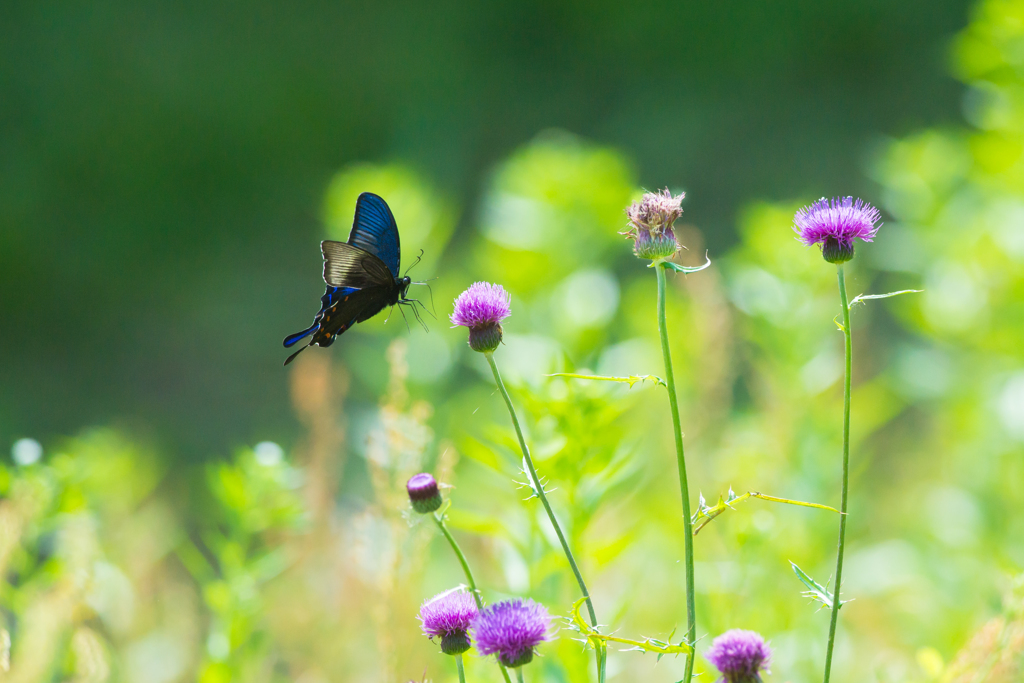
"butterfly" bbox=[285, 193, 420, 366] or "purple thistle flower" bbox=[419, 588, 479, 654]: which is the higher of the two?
"butterfly" bbox=[285, 193, 420, 366]

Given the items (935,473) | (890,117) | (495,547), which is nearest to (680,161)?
(890,117)

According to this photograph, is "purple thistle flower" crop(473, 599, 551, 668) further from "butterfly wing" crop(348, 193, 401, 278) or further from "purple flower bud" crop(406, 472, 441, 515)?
"butterfly wing" crop(348, 193, 401, 278)

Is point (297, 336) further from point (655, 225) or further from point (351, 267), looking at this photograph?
point (655, 225)

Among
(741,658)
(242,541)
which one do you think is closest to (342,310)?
(242,541)

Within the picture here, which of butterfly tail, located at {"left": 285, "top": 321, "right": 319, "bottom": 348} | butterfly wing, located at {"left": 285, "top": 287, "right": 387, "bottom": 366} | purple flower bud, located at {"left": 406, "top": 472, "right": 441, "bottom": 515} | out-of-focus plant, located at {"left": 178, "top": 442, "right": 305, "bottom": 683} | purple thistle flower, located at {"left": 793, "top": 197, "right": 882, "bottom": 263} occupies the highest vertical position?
butterfly wing, located at {"left": 285, "top": 287, "right": 387, "bottom": 366}

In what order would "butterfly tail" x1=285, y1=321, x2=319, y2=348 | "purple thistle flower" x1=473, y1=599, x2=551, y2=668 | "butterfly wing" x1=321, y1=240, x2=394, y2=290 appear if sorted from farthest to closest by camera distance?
Answer: "butterfly wing" x1=321, y1=240, x2=394, y2=290 → "butterfly tail" x1=285, y1=321, x2=319, y2=348 → "purple thistle flower" x1=473, y1=599, x2=551, y2=668

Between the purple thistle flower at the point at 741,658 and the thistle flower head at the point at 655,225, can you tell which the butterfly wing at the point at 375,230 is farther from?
the purple thistle flower at the point at 741,658

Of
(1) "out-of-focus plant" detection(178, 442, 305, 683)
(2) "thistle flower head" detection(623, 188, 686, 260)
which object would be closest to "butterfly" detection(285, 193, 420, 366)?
(1) "out-of-focus plant" detection(178, 442, 305, 683)

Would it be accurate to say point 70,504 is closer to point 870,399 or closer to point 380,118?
point 870,399
